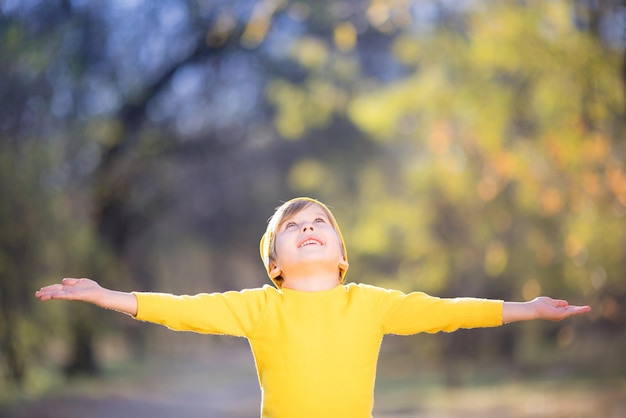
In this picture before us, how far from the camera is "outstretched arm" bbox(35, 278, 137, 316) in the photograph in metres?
3.28

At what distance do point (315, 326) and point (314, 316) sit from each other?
37mm

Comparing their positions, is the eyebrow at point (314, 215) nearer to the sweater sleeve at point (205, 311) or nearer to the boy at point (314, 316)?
the boy at point (314, 316)

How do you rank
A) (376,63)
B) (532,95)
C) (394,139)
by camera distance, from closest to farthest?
1. (532,95)
2. (394,139)
3. (376,63)

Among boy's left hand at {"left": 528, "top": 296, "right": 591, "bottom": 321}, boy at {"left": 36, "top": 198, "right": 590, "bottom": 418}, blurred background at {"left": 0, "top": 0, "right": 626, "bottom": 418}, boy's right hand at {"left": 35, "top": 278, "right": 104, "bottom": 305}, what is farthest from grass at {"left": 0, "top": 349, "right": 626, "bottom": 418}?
boy's right hand at {"left": 35, "top": 278, "right": 104, "bottom": 305}

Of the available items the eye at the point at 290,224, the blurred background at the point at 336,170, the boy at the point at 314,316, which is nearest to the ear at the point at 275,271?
the boy at the point at 314,316

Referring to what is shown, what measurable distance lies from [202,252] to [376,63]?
25.5 feet

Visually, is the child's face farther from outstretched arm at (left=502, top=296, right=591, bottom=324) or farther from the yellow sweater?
outstretched arm at (left=502, top=296, right=591, bottom=324)

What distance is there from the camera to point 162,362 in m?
24.0

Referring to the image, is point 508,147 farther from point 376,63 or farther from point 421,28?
point 376,63

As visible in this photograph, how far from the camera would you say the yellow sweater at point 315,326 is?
3482mm

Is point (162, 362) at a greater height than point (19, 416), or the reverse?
point (162, 362)

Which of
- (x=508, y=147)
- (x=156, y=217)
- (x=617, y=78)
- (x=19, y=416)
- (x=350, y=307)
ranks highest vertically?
(x=156, y=217)

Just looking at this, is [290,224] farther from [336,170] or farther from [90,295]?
[336,170]

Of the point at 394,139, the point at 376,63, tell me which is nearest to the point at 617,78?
the point at 394,139
